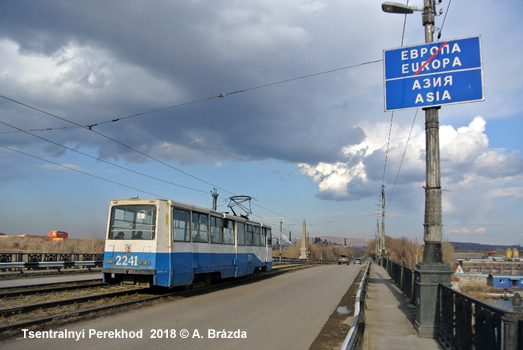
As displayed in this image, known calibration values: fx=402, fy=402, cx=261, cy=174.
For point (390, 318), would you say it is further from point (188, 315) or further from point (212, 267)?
point (212, 267)

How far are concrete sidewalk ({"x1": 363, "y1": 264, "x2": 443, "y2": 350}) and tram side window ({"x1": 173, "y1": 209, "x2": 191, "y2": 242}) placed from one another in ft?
21.7

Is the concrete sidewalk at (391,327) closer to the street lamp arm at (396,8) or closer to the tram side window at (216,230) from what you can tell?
the tram side window at (216,230)

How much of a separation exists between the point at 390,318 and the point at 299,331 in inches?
112

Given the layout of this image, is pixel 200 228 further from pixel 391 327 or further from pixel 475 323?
pixel 475 323

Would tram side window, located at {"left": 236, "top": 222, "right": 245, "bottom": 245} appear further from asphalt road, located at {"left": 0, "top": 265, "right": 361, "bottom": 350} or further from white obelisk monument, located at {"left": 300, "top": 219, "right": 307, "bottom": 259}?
white obelisk monument, located at {"left": 300, "top": 219, "right": 307, "bottom": 259}

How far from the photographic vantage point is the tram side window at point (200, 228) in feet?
49.8

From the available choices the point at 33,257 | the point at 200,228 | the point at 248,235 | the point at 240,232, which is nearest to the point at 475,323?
the point at 200,228

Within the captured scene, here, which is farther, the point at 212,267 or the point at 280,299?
the point at 212,267

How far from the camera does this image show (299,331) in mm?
9016

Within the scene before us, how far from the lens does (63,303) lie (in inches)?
422

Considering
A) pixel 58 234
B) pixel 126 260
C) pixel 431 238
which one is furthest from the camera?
pixel 58 234

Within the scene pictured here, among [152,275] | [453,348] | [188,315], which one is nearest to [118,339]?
[188,315]

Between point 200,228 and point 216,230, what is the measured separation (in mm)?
1564

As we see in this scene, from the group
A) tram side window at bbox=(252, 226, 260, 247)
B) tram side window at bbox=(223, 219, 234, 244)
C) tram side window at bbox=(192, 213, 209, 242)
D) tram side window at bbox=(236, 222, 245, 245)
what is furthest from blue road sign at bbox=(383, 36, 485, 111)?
tram side window at bbox=(252, 226, 260, 247)
